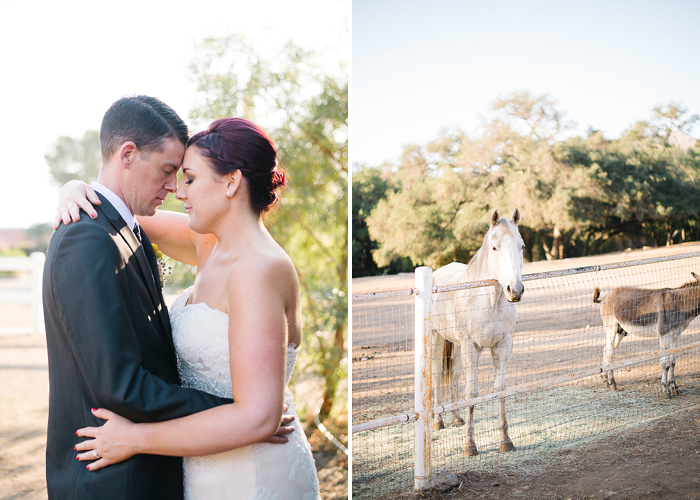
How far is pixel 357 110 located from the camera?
10133 millimetres

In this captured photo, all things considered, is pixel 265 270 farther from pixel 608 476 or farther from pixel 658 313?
pixel 658 313

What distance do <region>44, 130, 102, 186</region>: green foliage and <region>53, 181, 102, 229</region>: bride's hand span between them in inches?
373

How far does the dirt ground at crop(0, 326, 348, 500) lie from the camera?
11.4 ft

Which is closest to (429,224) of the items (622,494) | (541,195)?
(541,195)

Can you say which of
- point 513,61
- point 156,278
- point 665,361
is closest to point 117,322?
point 156,278

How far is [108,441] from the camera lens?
110cm

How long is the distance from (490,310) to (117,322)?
9.60 ft

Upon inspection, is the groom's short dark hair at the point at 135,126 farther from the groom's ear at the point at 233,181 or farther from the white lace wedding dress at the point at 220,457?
the white lace wedding dress at the point at 220,457

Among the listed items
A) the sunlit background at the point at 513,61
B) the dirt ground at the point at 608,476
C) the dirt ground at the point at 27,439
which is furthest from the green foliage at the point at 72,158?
the dirt ground at the point at 608,476

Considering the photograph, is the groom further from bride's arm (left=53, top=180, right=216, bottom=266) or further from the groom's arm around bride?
bride's arm (left=53, top=180, right=216, bottom=266)

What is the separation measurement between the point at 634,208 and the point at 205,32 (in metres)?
10.5

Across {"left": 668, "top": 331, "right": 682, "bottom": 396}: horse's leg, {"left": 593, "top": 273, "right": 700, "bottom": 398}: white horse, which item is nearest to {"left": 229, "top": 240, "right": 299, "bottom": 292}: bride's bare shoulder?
{"left": 593, "top": 273, "right": 700, "bottom": 398}: white horse

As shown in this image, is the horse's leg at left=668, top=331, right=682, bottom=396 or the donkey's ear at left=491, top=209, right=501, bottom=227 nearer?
the donkey's ear at left=491, top=209, right=501, bottom=227

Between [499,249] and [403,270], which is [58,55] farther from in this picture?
[403,270]
